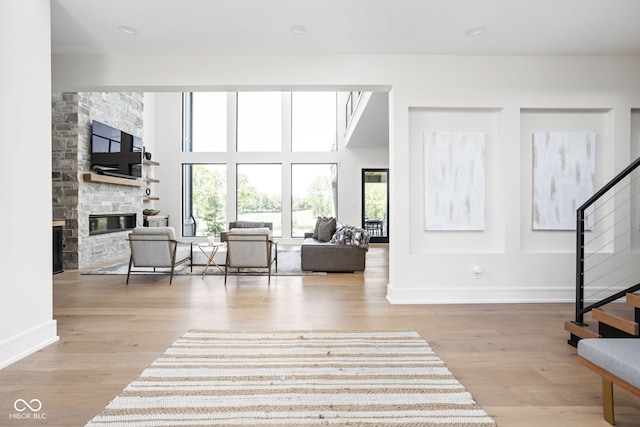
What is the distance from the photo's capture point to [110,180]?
6.79 m

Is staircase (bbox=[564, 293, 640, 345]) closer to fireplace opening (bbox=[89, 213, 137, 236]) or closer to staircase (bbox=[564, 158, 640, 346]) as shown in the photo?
staircase (bbox=[564, 158, 640, 346])

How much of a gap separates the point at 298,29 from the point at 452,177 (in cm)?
224

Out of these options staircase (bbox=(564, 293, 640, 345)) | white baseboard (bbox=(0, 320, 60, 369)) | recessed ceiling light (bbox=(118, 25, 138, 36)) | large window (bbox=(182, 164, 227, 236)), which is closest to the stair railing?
staircase (bbox=(564, 293, 640, 345))

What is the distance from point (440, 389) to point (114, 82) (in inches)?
164

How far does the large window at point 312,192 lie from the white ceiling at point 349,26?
7.08 meters

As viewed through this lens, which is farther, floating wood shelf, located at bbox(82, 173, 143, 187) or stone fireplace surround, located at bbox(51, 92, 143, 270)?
floating wood shelf, located at bbox(82, 173, 143, 187)

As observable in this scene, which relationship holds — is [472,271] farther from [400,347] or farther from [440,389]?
[440,389]

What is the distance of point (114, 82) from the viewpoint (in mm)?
3705

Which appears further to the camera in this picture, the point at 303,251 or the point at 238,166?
the point at 238,166

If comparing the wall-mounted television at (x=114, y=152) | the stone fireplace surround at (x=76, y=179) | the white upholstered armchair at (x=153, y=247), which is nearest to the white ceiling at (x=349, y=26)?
the white upholstered armchair at (x=153, y=247)

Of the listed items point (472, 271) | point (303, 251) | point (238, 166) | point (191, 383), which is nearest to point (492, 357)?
point (472, 271)

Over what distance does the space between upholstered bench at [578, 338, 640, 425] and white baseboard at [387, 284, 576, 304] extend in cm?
205

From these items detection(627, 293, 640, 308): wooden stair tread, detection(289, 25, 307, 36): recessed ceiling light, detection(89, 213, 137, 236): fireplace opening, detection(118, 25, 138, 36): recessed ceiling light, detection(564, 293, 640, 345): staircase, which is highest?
detection(289, 25, 307, 36): recessed ceiling light

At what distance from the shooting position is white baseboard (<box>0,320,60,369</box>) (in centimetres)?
224
